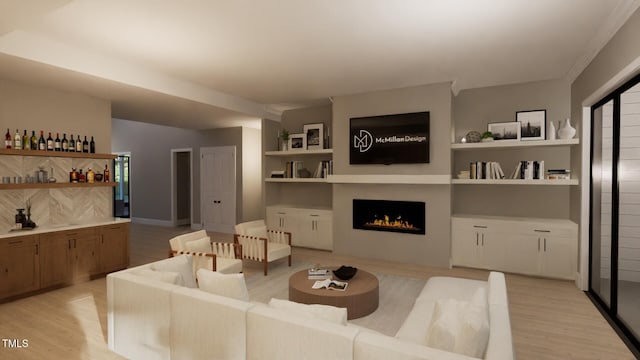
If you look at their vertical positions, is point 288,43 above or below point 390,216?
above

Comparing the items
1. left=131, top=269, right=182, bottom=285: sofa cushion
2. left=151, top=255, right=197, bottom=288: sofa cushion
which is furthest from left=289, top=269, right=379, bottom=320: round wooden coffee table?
left=131, top=269, right=182, bottom=285: sofa cushion

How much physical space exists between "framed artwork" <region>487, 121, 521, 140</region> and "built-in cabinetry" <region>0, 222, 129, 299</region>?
6.06 meters

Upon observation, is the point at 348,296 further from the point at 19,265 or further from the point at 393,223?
the point at 19,265

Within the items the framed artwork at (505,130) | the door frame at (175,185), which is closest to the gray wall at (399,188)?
the framed artwork at (505,130)

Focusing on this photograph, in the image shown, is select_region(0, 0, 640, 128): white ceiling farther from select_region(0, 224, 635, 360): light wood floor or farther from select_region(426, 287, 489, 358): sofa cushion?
select_region(0, 224, 635, 360): light wood floor

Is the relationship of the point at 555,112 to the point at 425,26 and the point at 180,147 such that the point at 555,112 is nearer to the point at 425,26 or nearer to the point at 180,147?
the point at 425,26

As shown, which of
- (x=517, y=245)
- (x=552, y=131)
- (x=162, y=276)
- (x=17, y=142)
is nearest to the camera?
(x=162, y=276)

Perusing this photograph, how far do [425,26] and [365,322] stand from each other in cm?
303

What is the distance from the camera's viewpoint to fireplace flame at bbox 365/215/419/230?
18.9 feet

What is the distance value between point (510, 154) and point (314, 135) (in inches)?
141

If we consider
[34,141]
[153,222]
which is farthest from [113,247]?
[153,222]

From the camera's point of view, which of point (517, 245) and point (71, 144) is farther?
point (517, 245)

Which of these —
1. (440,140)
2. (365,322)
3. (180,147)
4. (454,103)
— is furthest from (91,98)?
(454,103)

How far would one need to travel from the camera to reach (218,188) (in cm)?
900
